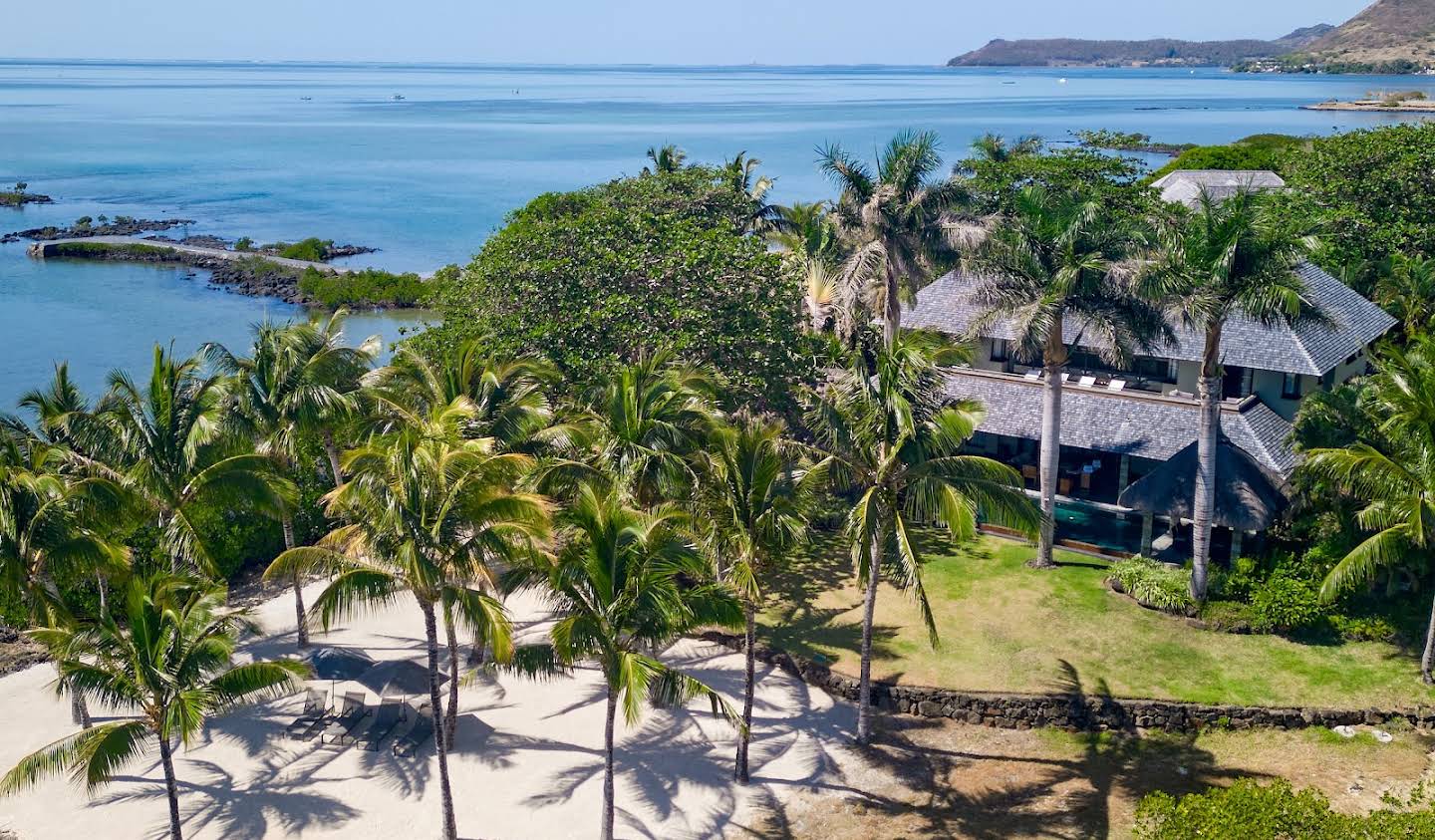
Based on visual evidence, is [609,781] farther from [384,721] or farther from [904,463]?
[904,463]

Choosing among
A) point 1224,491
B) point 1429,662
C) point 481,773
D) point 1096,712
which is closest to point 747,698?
point 481,773

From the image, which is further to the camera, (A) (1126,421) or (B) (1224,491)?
(A) (1126,421)

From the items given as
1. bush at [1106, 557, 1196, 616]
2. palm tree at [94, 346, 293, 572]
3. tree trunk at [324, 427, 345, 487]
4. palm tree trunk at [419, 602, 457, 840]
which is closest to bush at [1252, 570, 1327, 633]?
bush at [1106, 557, 1196, 616]

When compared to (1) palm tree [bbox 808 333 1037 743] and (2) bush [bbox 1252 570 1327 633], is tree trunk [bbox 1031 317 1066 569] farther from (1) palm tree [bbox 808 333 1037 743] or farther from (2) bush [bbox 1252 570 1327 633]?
(1) palm tree [bbox 808 333 1037 743]

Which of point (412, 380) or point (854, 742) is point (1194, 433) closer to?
point (854, 742)

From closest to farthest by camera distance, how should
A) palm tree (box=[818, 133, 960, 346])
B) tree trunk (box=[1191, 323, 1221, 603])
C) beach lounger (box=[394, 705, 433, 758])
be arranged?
1. beach lounger (box=[394, 705, 433, 758])
2. tree trunk (box=[1191, 323, 1221, 603])
3. palm tree (box=[818, 133, 960, 346])

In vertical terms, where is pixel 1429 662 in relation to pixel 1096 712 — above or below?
above

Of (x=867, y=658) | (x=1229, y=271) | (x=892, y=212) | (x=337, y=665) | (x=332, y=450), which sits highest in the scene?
(x=892, y=212)
